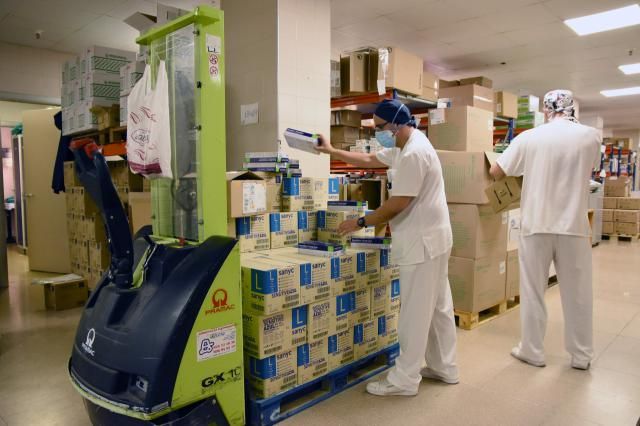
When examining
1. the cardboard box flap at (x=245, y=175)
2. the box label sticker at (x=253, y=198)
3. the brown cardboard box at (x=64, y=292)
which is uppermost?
the cardboard box flap at (x=245, y=175)

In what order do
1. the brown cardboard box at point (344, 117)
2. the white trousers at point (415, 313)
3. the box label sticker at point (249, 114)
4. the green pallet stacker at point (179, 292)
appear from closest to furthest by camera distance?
the green pallet stacker at point (179, 292) → the white trousers at point (415, 313) → the box label sticker at point (249, 114) → the brown cardboard box at point (344, 117)

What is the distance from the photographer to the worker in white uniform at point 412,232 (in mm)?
2568

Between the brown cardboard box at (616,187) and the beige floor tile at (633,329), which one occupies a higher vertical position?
the brown cardboard box at (616,187)

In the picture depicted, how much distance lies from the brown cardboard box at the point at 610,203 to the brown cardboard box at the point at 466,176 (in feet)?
26.4

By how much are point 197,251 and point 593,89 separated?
10918mm

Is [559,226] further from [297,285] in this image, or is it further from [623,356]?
[297,285]

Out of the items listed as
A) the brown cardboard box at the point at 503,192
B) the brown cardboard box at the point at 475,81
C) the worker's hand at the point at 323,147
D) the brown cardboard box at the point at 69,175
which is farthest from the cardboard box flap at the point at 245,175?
the brown cardboard box at the point at 475,81

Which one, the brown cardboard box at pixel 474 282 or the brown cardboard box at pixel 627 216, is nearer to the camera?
the brown cardboard box at pixel 474 282

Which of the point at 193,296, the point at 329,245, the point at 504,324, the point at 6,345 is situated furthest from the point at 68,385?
the point at 504,324

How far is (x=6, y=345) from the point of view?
11.4ft

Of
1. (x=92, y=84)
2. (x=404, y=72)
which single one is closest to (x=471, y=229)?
(x=404, y=72)

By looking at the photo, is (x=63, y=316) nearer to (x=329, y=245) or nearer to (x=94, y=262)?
(x=94, y=262)

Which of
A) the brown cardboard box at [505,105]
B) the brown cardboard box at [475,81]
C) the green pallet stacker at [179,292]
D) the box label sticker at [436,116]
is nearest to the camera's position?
the green pallet stacker at [179,292]

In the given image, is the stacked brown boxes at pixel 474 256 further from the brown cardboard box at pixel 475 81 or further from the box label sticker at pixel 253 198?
the brown cardboard box at pixel 475 81
